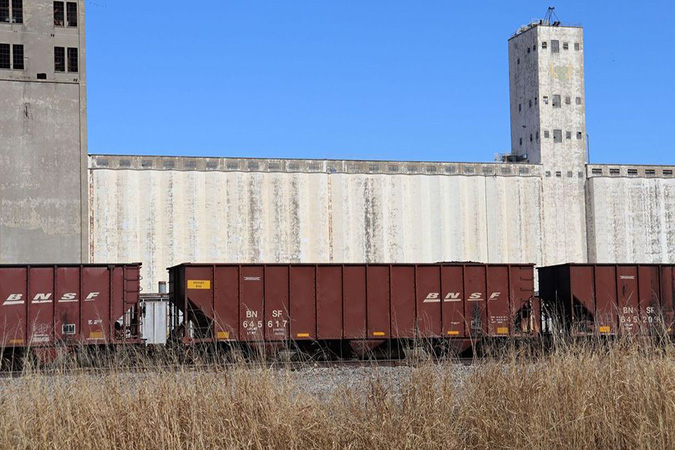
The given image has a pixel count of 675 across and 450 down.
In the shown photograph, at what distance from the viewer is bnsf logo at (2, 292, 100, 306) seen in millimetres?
20391

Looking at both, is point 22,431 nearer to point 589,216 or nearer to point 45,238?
point 45,238

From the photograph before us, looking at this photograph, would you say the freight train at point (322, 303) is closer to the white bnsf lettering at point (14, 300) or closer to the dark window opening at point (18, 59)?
the white bnsf lettering at point (14, 300)

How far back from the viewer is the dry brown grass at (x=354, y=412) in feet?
27.1

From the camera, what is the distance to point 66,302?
2075cm

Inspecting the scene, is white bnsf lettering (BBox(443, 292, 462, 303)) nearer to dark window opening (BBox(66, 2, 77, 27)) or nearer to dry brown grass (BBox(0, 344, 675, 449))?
dry brown grass (BBox(0, 344, 675, 449))

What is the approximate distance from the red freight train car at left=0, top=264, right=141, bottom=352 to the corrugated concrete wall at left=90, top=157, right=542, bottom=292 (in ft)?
104

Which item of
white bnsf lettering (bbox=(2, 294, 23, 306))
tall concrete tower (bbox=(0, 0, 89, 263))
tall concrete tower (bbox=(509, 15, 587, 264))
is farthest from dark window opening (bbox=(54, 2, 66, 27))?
tall concrete tower (bbox=(509, 15, 587, 264))

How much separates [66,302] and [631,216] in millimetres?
50077

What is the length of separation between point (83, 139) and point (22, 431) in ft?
109

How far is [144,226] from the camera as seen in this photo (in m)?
52.8

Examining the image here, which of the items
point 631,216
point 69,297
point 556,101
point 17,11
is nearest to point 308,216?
point 556,101

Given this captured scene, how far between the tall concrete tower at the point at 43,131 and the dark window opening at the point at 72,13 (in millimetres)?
49

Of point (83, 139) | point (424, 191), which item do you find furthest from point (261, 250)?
point (83, 139)

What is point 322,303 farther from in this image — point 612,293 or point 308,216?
point 308,216
